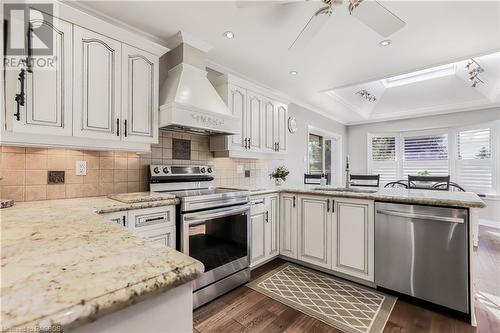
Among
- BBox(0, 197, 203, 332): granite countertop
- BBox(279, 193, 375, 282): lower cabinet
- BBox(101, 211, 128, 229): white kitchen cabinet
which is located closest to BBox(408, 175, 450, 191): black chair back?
BBox(279, 193, 375, 282): lower cabinet

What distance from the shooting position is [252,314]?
1922 mm

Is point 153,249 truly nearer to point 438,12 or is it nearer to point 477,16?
point 438,12

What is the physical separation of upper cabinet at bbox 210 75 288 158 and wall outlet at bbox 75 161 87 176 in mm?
1291

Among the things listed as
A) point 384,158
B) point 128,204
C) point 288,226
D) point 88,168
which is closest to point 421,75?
point 384,158

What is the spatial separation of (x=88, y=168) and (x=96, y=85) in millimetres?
686

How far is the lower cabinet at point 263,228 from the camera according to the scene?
2645 mm

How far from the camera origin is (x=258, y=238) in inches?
107

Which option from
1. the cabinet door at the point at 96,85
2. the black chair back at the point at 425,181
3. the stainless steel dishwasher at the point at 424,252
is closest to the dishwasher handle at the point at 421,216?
the stainless steel dishwasher at the point at 424,252

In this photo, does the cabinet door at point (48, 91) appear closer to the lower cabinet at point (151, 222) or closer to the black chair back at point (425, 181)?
the lower cabinet at point (151, 222)

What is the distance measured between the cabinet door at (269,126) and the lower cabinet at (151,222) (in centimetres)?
170

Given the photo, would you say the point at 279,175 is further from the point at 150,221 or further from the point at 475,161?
the point at 475,161

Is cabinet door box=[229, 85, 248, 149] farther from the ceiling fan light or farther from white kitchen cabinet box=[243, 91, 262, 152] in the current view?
the ceiling fan light

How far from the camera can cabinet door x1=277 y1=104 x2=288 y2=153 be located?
3.45m

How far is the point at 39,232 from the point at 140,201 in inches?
34.7
